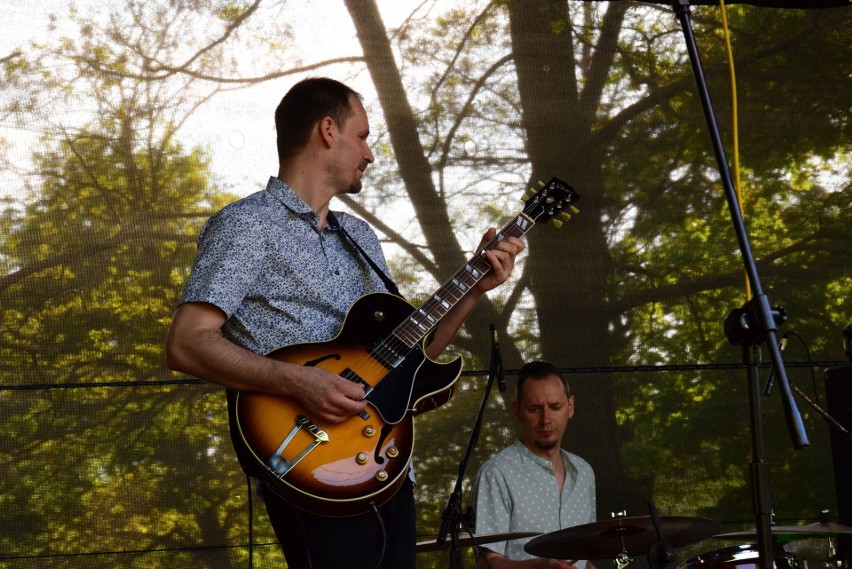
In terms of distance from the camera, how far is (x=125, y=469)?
3.70m

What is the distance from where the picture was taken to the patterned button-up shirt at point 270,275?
201 centimetres

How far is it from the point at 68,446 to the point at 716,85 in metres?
3.01

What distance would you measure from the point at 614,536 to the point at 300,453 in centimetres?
123

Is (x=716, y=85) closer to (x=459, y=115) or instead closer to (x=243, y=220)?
(x=459, y=115)

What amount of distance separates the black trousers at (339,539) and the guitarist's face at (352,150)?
2.30 ft

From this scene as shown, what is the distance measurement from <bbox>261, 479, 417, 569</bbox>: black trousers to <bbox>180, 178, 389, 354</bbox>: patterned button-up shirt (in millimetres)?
333

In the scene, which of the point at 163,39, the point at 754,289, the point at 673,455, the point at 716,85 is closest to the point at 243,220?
the point at 754,289

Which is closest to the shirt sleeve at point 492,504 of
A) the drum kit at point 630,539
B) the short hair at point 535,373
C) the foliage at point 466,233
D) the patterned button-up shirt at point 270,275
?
the short hair at point 535,373

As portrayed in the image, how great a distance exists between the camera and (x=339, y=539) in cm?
194

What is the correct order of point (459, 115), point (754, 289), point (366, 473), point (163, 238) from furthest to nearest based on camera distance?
1. point (459, 115)
2. point (163, 238)
3. point (366, 473)
4. point (754, 289)

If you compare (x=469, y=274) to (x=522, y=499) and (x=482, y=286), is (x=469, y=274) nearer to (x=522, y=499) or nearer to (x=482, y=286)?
(x=482, y=286)

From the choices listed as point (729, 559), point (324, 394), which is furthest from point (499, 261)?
point (729, 559)

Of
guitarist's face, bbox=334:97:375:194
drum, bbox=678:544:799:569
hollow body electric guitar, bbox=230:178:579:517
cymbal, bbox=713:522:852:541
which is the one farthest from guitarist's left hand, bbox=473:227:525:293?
cymbal, bbox=713:522:852:541

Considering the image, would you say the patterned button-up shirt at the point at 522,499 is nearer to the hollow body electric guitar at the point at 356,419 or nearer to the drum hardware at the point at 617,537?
the drum hardware at the point at 617,537
